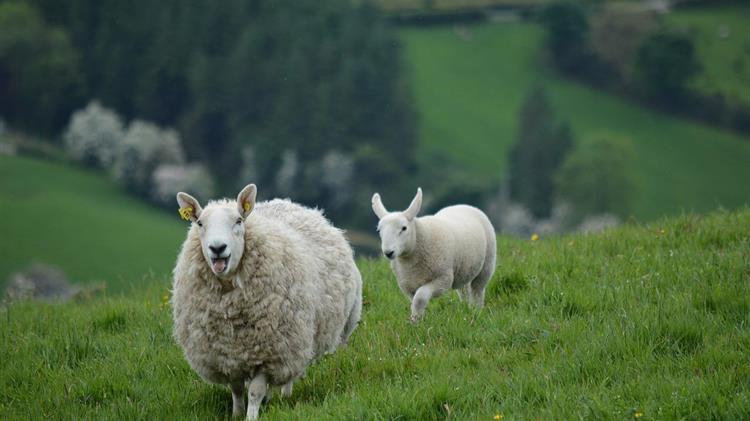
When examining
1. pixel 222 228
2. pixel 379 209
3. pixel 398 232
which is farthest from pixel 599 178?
pixel 222 228

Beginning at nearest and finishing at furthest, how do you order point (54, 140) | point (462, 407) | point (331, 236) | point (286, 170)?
point (462, 407) → point (331, 236) → point (286, 170) → point (54, 140)

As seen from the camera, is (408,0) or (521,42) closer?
(521,42)

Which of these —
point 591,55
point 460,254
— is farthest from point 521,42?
point 460,254

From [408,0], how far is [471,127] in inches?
1015

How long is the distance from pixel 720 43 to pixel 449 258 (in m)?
90.6

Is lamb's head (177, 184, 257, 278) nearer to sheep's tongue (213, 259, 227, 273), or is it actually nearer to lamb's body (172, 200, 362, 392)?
sheep's tongue (213, 259, 227, 273)

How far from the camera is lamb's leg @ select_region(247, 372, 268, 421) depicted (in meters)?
6.00

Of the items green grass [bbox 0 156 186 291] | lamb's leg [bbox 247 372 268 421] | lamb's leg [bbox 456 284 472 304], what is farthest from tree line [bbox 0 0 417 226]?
lamb's leg [bbox 247 372 268 421]

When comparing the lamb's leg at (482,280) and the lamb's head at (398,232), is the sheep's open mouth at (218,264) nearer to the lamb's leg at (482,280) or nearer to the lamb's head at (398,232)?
the lamb's head at (398,232)

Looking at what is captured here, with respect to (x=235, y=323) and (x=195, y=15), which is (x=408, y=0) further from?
(x=235, y=323)

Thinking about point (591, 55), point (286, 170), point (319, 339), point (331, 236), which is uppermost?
point (331, 236)

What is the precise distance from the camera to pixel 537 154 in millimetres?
82938

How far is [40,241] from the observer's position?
62.8 metres

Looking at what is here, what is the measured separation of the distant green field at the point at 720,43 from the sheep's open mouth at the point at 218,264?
84327 millimetres
